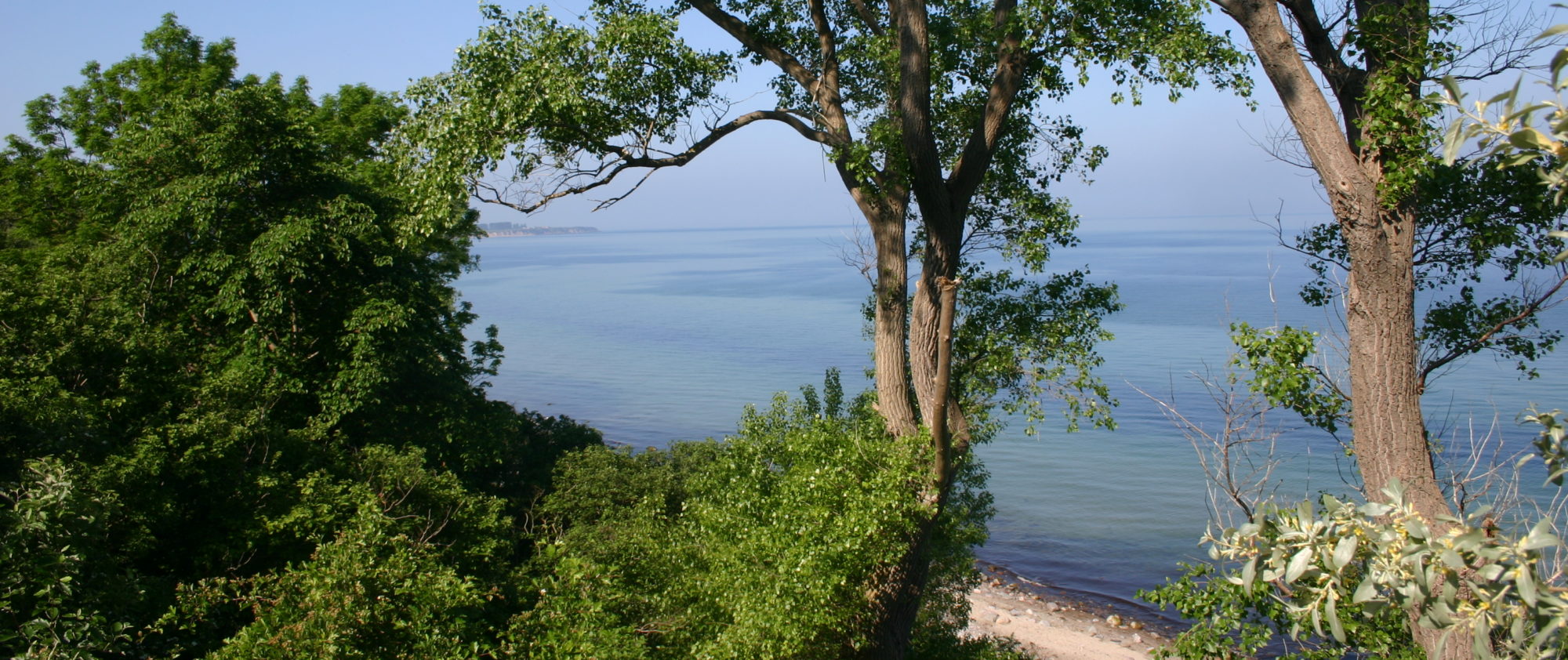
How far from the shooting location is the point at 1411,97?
5672 millimetres

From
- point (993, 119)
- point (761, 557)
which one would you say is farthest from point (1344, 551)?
point (993, 119)

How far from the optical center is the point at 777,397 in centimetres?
911

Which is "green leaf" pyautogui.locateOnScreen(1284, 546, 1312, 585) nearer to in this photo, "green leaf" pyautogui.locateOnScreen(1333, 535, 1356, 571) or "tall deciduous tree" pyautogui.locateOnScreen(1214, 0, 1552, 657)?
"green leaf" pyautogui.locateOnScreen(1333, 535, 1356, 571)

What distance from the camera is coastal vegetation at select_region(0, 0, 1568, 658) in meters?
5.54

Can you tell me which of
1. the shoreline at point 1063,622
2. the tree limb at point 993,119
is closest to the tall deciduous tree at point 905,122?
the tree limb at point 993,119

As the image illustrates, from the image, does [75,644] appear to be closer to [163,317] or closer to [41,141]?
[163,317]

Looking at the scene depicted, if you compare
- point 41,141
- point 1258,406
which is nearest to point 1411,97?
point 1258,406

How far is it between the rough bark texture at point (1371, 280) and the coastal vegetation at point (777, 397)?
0.02 metres

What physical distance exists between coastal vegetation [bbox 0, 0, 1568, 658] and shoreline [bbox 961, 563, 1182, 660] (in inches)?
189

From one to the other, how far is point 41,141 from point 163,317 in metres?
7.41

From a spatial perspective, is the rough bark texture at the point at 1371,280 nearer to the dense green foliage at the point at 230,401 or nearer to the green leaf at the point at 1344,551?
the green leaf at the point at 1344,551

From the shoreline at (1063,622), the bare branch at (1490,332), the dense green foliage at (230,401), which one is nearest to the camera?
the bare branch at (1490,332)

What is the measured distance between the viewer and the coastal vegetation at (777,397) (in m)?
5.54

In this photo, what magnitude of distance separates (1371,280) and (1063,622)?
13.6 metres
